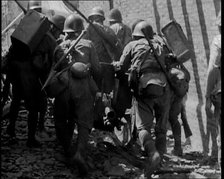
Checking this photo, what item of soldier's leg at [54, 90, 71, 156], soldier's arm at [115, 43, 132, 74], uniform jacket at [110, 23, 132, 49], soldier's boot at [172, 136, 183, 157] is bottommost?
soldier's boot at [172, 136, 183, 157]

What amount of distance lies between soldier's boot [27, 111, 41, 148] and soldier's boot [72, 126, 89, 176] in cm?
101

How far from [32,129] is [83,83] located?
1.32 meters

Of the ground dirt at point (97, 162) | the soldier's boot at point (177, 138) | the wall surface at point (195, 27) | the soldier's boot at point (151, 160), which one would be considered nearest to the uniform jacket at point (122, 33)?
the wall surface at point (195, 27)

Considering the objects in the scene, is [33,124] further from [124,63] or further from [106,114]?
[124,63]

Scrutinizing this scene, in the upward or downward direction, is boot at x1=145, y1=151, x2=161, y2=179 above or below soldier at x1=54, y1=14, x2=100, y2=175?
below

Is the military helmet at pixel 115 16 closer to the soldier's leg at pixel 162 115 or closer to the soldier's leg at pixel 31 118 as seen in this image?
the soldier's leg at pixel 162 115

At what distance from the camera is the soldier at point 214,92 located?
291 inches

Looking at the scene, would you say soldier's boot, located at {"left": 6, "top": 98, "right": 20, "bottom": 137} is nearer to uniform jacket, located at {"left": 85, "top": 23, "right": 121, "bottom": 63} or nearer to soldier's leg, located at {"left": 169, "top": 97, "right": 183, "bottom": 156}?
uniform jacket, located at {"left": 85, "top": 23, "right": 121, "bottom": 63}

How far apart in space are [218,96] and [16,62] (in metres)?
3.13

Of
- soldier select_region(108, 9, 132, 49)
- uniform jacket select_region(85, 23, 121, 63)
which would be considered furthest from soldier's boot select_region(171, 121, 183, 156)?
soldier select_region(108, 9, 132, 49)

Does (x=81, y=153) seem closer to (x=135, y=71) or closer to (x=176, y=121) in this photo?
(x=135, y=71)

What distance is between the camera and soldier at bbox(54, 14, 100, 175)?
21.7 ft

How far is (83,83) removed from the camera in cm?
668

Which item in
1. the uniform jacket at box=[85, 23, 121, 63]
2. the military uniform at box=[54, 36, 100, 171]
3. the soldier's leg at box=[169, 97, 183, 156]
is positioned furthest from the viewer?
the uniform jacket at box=[85, 23, 121, 63]
